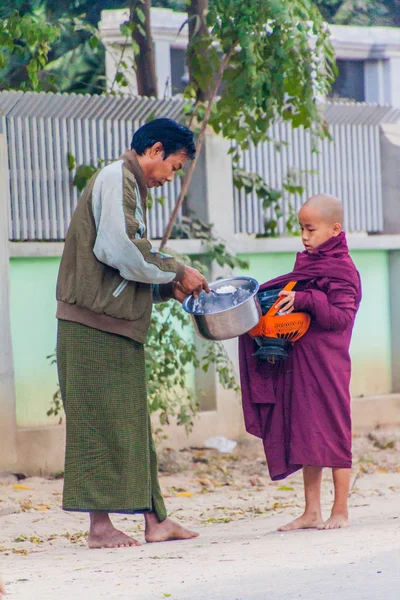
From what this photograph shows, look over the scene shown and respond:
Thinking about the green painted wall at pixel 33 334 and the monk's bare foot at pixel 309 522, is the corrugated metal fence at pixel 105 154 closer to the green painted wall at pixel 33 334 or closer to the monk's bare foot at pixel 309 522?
the green painted wall at pixel 33 334

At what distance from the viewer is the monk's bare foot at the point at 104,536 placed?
15.6ft

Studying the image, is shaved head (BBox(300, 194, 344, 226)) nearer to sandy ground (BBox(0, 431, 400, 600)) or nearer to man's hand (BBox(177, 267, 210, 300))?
man's hand (BBox(177, 267, 210, 300))

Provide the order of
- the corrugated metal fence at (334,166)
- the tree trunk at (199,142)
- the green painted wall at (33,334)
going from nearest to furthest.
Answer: the green painted wall at (33,334)
the tree trunk at (199,142)
the corrugated metal fence at (334,166)

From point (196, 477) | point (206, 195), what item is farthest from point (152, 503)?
point (206, 195)

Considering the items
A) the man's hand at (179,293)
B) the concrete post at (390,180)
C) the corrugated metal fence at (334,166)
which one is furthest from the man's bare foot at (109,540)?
the concrete post at (390,180)

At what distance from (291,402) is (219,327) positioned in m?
0.53

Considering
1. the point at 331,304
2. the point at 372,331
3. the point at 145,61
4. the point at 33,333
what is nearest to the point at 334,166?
the point at 372,331

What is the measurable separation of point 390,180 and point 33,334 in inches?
137

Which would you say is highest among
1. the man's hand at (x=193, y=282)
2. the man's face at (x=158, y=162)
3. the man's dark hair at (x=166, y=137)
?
the man's dark hair at (x=166, y=137)

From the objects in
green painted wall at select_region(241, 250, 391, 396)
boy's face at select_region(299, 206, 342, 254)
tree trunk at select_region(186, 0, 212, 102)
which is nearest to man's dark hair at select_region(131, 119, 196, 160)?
boy's face at select_region(299, 206, 342, 254)

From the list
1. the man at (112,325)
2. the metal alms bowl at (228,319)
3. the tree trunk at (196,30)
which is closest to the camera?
the man at (112,325)

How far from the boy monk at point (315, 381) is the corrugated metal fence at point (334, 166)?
336cm

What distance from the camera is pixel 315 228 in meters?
4.98

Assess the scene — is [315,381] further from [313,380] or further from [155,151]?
[155,151]
